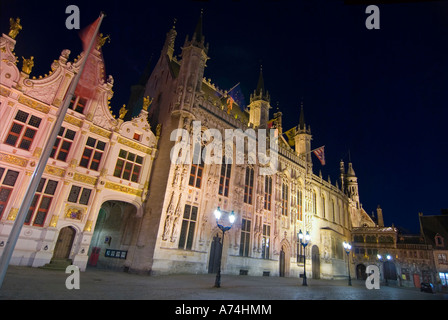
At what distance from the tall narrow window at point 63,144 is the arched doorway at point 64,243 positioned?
5149 mm

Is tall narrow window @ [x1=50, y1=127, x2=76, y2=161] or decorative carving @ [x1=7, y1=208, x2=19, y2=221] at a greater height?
tall narrow window @ [x1=50, y1=127, x2=76, y2=161]

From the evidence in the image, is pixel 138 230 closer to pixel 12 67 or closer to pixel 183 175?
pixel 183 175

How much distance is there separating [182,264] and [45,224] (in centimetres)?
975

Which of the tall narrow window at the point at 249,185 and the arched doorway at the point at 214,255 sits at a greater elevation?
the tall narrow window at the point at 249,185

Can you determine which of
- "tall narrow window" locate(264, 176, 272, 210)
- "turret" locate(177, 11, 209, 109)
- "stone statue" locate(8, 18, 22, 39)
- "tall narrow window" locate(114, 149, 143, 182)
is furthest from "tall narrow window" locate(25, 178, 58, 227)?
"tall narrow window" locate(264, 176, 272, 210)

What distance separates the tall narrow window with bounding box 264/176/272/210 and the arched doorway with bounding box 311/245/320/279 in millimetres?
11048

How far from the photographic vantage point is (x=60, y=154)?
17.2 metres

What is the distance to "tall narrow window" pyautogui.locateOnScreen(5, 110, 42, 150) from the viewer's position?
50.8 feet

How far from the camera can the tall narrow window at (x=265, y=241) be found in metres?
26.8

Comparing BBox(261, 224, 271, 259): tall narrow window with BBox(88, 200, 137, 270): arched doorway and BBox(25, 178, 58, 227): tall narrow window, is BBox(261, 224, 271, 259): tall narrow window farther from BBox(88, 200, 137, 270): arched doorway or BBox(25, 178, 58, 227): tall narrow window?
BBox(25, 178, 58, 227): tall narrow window

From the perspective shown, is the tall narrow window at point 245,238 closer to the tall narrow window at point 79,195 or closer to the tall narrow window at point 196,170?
the tall narrow window at point 196,170

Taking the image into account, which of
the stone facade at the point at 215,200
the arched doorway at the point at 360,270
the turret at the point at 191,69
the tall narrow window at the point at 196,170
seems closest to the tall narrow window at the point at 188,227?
the stone facade at the point at 215,200

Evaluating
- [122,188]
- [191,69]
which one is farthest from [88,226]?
[191,69]

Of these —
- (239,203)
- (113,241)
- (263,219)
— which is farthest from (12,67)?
(263,219)
